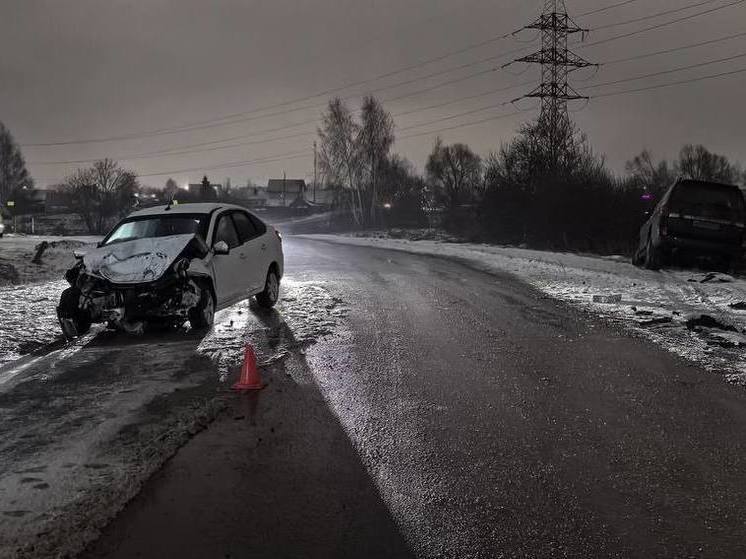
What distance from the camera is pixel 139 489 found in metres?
3.66

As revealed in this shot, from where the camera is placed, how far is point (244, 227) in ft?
33.3

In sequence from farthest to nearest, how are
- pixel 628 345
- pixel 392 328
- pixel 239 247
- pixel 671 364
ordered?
pixel 239 247 → pixel 392 328 → pixel 628 345 → pixel 671 364

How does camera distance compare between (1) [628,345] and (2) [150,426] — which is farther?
(1) [628,345]

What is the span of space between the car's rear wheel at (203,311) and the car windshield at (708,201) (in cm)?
1067

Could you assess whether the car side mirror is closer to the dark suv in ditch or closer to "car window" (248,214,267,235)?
"car window" (248,214,267,235)

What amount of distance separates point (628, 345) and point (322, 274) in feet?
28.6

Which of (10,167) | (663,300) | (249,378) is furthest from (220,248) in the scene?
(10,167)

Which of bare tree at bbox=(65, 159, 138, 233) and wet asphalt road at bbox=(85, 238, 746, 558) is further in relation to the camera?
bare tree at bbox=(65, 159, 138, 233)

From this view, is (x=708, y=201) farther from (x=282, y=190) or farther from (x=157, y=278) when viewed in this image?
(x=282, y=190)

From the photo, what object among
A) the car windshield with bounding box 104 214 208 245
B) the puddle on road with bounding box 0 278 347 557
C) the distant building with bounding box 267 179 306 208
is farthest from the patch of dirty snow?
the distant building with bounding box 267 179 306 208

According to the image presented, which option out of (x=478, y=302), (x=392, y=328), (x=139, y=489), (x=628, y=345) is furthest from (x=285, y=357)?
(x=478, y=302)

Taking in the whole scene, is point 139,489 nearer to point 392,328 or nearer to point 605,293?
point 392,328

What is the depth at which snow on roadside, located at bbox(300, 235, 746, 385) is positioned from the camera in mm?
7660

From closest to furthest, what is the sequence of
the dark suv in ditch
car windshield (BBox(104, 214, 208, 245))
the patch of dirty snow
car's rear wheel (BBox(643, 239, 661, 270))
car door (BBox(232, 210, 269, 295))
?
the patch of dirty snow < car windshield (BBox(104, 214, 208, 245)) < car door (BBox(232, 210, 269, 295)) < the dark suv in ditch < car's rear wheel (BBox(643, 239, 661, 270))
